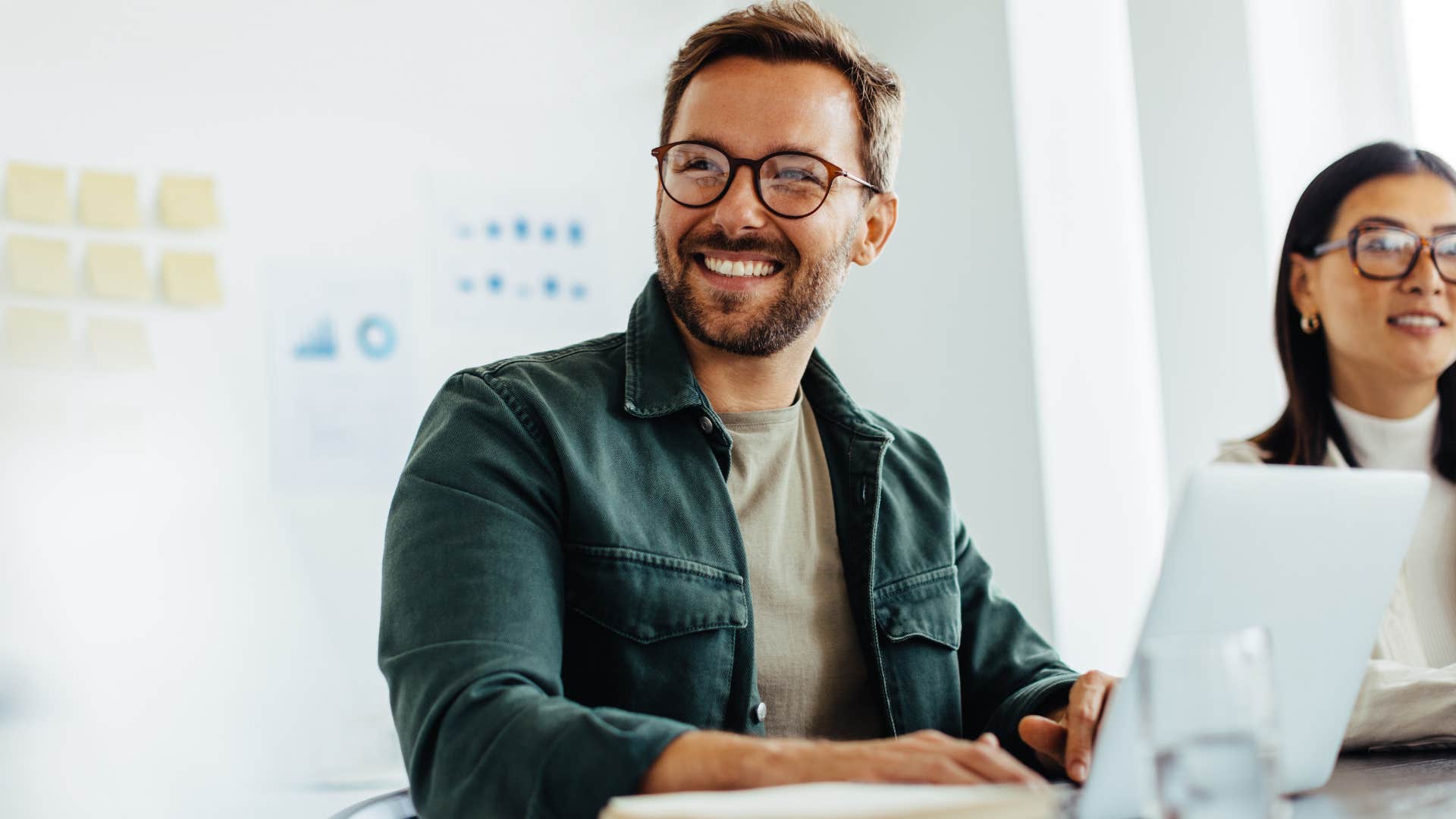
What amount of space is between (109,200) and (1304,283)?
6.67 ft

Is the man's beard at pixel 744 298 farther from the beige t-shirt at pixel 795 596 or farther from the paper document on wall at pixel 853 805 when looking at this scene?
the paper document on wall at pixel 853 805

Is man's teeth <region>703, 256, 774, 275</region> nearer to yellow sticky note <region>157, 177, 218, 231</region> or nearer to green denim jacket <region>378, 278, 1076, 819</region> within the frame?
green denim jacket <region>378, 278, 1076, 819</region>

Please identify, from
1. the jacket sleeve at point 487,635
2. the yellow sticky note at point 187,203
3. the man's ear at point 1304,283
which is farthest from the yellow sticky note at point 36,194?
the man's ear at point 1304,283

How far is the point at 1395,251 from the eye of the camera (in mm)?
1727

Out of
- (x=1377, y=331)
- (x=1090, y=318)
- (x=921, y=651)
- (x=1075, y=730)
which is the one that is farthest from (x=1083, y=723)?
(x=1090, y=318)

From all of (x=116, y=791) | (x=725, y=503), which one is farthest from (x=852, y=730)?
(x=116, y=791)

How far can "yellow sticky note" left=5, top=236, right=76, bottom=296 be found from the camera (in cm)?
216

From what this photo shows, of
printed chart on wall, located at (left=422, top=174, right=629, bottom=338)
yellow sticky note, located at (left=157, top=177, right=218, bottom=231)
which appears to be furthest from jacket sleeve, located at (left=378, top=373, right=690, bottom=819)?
printed chart on wall, located at (left=422, top=174, right=629, bottom=338)

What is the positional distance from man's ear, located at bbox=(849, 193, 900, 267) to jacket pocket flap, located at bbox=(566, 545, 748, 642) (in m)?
0.60

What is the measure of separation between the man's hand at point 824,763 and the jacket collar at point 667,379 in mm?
567

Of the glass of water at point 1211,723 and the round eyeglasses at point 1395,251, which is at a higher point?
the round eyeglasses at point 1395,251

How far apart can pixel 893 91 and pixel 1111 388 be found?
123 cm

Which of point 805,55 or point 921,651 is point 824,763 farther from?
point 805,55

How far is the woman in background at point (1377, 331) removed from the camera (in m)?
1.71
